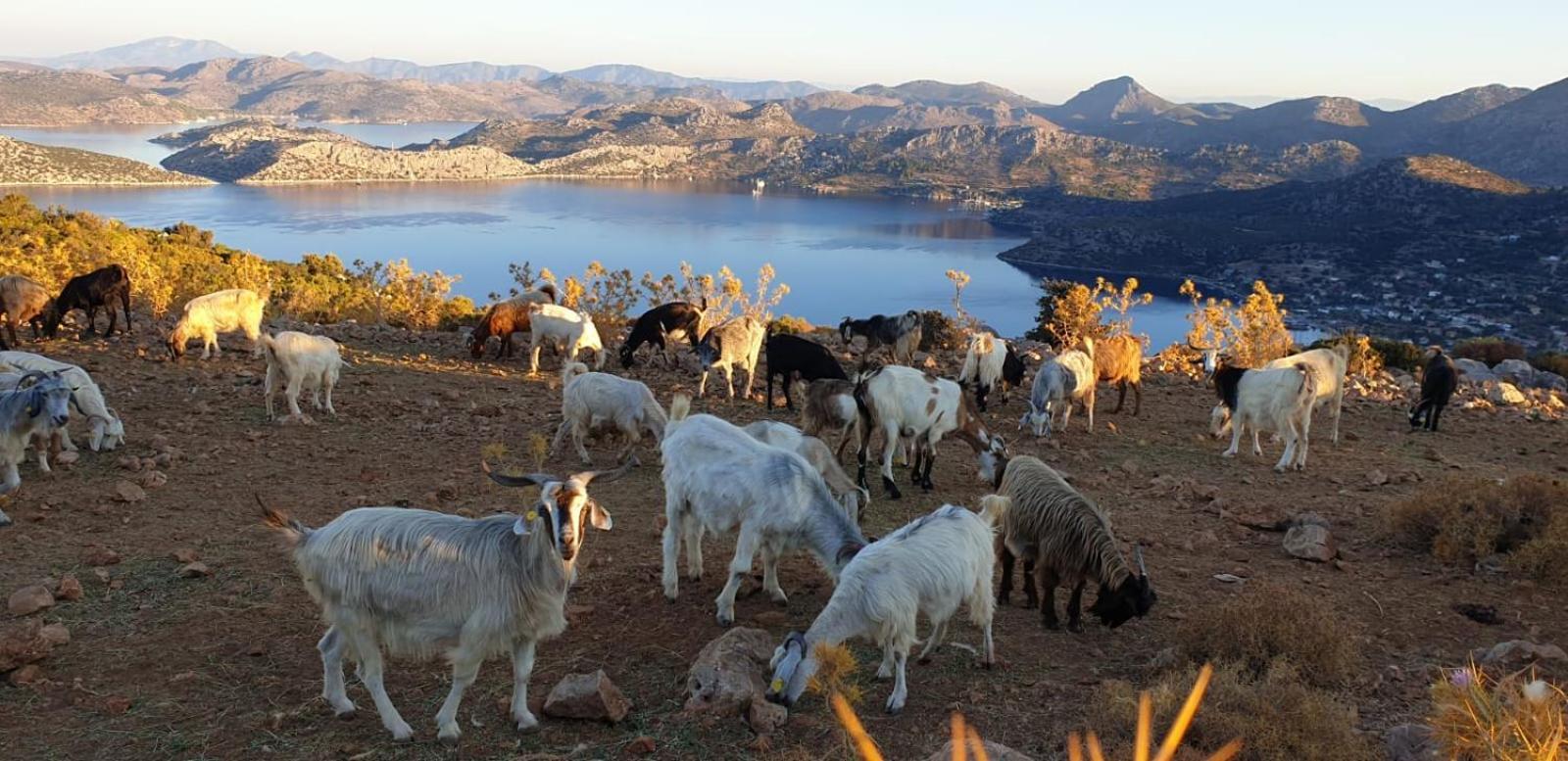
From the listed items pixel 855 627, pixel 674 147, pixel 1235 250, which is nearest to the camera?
pixel 855 627

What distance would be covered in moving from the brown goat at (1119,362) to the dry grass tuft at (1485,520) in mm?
5665

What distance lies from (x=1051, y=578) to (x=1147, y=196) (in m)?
117

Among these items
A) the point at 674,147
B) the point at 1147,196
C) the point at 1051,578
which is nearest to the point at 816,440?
the point at 1051,578

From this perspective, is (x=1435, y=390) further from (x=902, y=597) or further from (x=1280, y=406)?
(x=902, y=597)

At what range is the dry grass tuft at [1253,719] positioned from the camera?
4.86m

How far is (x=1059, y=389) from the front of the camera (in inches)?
529

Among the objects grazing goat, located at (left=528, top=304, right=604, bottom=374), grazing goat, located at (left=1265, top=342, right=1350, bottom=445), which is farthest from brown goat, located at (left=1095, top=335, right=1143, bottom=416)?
grazing goat, located at (left=528, top=304, right=604, bottom=374)

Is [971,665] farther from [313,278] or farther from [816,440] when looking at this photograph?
[313,278]

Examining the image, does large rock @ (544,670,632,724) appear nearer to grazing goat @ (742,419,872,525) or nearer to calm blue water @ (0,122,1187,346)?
grazing goat @ (742,419,872,525)

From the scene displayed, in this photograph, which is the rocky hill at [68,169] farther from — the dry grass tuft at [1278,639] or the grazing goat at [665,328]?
the dry grass tuft at [1278,639]

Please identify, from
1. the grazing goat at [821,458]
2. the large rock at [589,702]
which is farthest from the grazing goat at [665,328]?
the large rock at [589,702]

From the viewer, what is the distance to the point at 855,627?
5.72 m

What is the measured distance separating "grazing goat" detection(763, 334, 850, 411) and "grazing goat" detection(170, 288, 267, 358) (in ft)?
25.2

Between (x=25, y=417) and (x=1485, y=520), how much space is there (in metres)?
13.7
